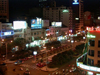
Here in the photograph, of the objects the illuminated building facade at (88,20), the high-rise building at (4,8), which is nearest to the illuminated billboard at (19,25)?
the high-rise building at (4,8)

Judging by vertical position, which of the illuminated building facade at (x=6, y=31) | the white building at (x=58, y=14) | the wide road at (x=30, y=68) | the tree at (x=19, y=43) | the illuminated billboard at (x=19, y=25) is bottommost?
the wide road at (x=30, y=68)

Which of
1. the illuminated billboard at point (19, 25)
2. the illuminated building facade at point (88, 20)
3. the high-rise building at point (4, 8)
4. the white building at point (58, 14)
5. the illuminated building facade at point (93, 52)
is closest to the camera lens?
the illuminated building facade at point (93, 52)

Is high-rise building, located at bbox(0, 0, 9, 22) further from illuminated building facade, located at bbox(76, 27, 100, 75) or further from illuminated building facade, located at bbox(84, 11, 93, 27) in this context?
illuminated building facade, located at bbox(84, 11, 93, 27)

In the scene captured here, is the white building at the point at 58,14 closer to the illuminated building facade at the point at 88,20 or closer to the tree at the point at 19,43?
the tree at the point at 19,43

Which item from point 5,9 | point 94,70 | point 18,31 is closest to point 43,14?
point 5,9

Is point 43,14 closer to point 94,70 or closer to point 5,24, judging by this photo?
point 5,24

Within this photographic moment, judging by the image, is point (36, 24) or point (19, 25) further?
point (36, 24)

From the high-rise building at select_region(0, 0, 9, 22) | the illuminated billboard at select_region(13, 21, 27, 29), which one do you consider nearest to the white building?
the high-rise building at select_region(0, 0, 9, 22)

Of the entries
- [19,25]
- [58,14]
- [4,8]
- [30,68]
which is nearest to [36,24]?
[19,25]

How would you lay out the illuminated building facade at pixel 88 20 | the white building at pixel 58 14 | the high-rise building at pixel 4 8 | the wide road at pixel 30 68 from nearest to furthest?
the wide road at pixel 30 68, the high-rise building at pixel 4 8, the white building at pixel 58 14, the illuminated building facade at pixel 88 20

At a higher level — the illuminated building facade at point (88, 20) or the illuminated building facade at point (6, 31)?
the illuminated building facade at point (88, 20)

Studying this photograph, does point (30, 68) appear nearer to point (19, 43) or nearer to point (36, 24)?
point (19, 43)
